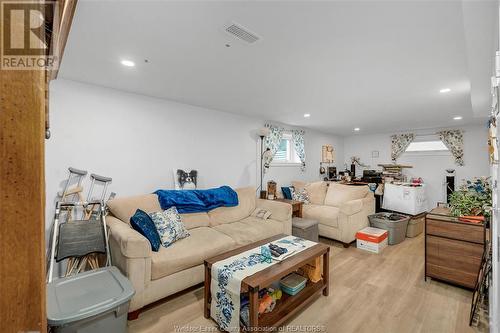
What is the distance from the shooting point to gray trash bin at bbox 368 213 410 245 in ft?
12.2

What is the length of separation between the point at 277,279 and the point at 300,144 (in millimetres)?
4147

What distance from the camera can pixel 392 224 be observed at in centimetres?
373

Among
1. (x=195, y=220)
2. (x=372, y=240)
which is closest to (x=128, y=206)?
(x=195, y=220)

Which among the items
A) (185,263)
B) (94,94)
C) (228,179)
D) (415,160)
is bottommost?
(185,263)

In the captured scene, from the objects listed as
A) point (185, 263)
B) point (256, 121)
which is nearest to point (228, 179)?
point (256, 121)

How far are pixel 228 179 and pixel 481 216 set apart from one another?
128 inches

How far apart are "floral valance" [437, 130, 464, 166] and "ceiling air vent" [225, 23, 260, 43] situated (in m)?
5.97

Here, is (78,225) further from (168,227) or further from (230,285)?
(230,285)

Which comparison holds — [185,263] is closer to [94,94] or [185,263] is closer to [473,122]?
[94,94]

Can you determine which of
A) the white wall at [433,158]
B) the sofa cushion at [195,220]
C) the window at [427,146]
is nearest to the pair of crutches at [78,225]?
the sofa cushion at [195,220]

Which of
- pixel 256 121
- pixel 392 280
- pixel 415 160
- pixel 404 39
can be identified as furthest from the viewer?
pixel 415 160

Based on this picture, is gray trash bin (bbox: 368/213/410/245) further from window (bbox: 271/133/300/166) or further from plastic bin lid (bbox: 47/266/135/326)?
plastic bin lid (bbox: 47/266/135/326)

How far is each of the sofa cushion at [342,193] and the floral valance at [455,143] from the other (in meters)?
2.91

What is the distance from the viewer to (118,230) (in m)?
2.14
